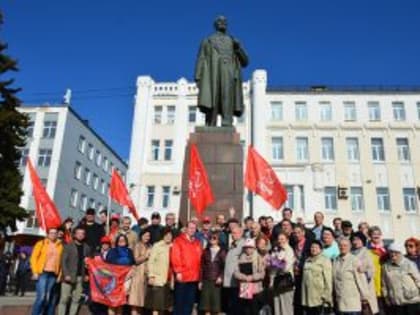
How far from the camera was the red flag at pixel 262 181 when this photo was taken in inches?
395

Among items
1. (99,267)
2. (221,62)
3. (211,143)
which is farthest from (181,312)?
(221,62)

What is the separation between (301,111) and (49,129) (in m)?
23.2

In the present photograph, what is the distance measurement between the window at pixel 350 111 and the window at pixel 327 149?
93.8 inches

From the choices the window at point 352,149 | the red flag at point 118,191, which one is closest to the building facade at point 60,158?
the window at point 352,149

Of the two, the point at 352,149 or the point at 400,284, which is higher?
the point at 352,149

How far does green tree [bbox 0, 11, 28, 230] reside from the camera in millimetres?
20547

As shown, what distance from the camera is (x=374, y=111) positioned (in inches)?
1331

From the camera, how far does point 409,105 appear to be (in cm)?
3344

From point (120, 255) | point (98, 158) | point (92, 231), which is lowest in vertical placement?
point (120, 255)

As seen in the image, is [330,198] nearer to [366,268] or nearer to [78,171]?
[78,171]

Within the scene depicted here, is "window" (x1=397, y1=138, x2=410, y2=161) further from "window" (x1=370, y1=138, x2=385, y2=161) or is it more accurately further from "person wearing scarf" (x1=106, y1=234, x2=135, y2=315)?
"person wearing scarf" (x1=106, y1=234, x2=135, y2=315)

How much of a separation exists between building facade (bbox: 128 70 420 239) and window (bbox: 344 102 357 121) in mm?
83

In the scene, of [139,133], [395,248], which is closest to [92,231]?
[395,248]

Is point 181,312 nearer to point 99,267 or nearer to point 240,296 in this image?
point 240,296
